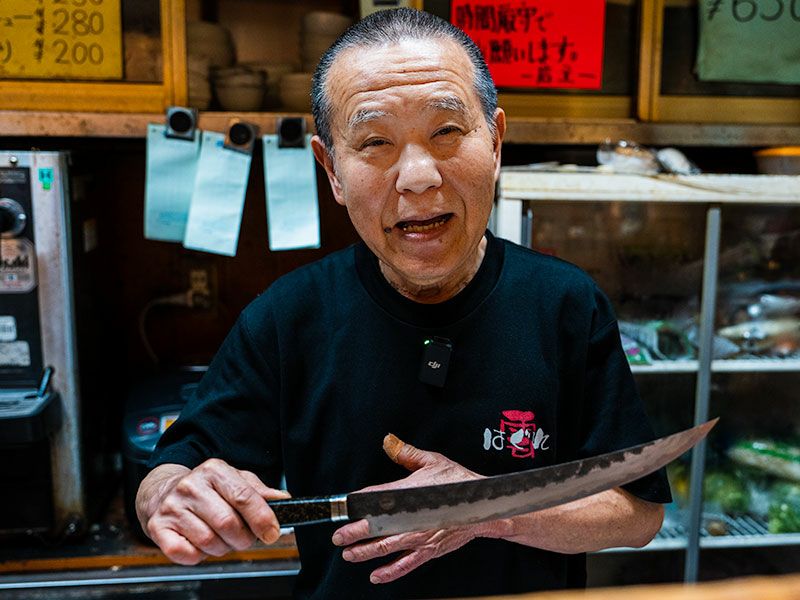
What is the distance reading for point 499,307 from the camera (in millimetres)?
1261

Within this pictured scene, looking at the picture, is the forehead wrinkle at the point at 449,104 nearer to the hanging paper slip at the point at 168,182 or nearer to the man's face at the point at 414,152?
the man's face at the point at 414,152

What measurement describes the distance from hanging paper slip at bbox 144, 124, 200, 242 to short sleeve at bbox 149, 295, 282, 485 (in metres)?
0.96

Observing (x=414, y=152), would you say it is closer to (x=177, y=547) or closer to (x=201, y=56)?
(x=177, y=547)

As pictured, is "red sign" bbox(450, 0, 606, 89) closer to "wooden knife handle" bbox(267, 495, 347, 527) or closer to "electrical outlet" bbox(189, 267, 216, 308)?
"electrical outlet" bbox(189, 267, 216, 308)

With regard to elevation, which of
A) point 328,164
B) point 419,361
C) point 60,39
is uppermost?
point 60,39

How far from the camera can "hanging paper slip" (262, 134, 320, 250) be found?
213cm

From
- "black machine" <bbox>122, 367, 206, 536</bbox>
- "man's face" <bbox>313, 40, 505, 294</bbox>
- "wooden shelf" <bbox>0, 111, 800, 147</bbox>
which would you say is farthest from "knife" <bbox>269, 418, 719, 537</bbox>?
"wooden shelf" <bbox>0, 111, 800, 147</bbox>

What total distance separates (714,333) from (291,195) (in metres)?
1.33

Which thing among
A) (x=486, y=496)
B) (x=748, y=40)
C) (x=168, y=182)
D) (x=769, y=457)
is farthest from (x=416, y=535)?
(x=748, y=40)

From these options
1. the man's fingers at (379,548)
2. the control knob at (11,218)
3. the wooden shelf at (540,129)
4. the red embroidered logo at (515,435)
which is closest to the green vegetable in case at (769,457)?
the wooden shelf at (540,129)

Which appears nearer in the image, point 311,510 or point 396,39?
point 311,510

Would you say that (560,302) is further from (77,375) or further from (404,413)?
(77,375)

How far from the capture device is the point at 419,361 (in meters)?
1.22

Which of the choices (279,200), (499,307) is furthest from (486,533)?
(279,200)
